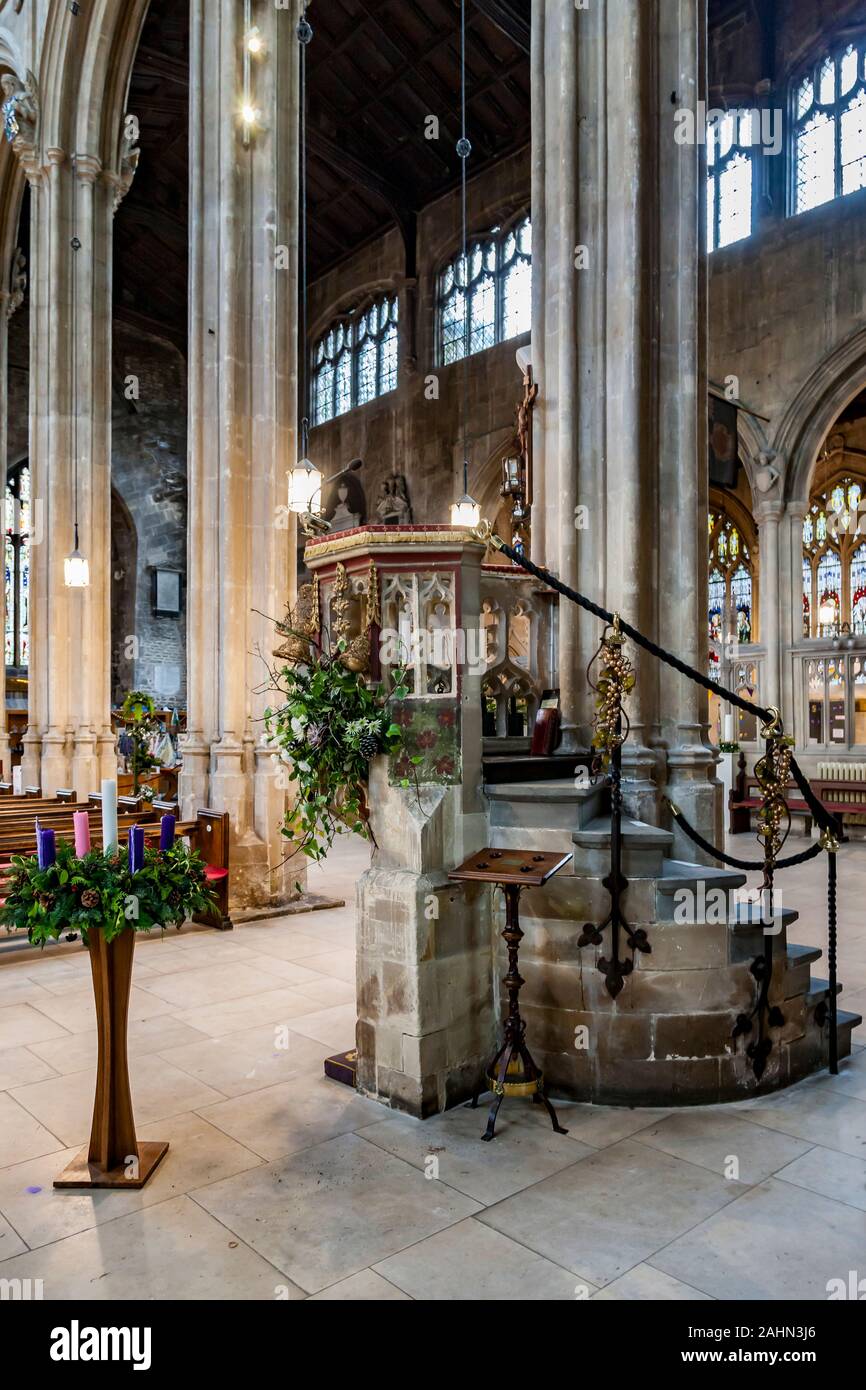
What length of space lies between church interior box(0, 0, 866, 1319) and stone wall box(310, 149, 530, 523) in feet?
25.5

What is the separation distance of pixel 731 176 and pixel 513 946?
602 inches

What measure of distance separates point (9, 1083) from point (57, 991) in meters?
1.54

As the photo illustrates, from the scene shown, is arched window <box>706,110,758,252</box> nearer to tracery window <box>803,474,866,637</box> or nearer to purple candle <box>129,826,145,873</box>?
tracery window <box>803,474,866,637</box>

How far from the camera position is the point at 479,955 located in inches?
161

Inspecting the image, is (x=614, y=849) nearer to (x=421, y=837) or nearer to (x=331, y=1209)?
(x=421, y=837)

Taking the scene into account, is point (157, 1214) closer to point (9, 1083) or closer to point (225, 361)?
point (9, 1083)

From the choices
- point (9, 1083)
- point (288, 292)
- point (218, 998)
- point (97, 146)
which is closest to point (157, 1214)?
point (9, 1083)

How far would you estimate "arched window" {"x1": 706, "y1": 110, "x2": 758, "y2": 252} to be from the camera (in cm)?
1469

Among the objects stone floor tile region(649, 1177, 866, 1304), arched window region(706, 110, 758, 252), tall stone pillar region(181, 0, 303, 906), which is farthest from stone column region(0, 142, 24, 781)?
stone floor tile region(649, 1177, 866, 1304)

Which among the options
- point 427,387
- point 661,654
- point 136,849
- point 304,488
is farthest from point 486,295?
point 136,849

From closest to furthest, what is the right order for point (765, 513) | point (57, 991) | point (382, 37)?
point (57, 991)
point (765, 513)
point (382, 37)

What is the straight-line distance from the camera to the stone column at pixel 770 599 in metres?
14.3

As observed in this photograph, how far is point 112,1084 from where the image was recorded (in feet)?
10.7

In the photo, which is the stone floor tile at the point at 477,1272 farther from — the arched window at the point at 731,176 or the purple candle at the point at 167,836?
the arched window at the point at 731,176
